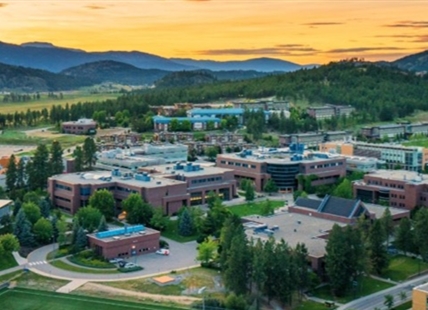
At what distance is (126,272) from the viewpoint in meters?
30.9

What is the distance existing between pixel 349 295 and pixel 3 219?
1776cm

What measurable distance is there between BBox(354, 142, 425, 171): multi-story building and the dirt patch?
34.7 m

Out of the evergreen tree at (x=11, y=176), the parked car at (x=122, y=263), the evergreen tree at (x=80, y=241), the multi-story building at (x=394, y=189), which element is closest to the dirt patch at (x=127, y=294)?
the parked car at (x=122, y=263)

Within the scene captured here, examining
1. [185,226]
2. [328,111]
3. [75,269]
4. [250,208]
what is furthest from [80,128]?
[75,269]

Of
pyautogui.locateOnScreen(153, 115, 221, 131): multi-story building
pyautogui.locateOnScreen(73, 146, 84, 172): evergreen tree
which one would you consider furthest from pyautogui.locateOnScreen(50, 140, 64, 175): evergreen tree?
pyautogui.locateOnScreen(153, 115, 221, 131): multi-story building

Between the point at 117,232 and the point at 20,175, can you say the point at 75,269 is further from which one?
the point at 20,175

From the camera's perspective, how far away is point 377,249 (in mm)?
30297

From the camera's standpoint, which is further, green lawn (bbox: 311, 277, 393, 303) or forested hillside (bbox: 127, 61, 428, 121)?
forested hillside (bbox: 127, 61, 428, 121)

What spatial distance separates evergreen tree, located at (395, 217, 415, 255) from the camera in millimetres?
32406

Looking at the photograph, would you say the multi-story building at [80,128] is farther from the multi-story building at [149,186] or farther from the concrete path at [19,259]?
the concrete path at [19,259]

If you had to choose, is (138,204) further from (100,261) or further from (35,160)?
(35,160)

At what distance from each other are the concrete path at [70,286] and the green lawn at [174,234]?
7.79 metres

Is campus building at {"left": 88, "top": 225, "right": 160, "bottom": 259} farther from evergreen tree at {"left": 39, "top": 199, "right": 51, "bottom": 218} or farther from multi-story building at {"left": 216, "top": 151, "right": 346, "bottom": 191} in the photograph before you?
multi-story building at {"left": 216, "top": 151, "right": 346, "bottom": 191}

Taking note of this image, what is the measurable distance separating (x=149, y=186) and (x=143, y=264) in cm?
1015
